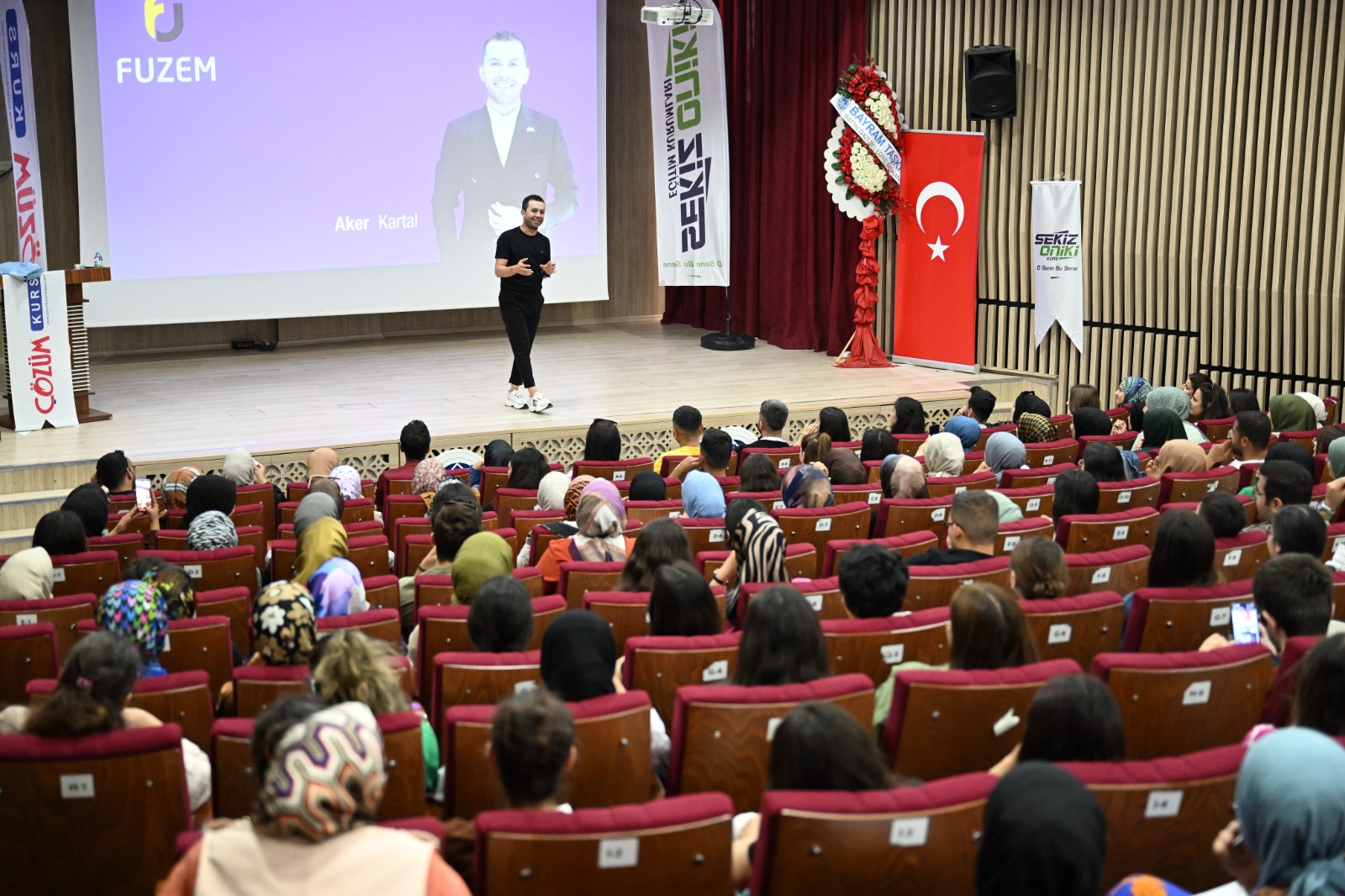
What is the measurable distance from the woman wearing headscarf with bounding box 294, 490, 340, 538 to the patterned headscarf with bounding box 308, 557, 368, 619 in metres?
1.12

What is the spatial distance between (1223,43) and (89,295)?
893cm

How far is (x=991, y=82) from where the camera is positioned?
10648mm

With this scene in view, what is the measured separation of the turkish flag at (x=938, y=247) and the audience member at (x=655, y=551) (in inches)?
307

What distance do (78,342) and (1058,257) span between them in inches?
287

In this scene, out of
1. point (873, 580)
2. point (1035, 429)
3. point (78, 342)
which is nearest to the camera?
point (873, 580)

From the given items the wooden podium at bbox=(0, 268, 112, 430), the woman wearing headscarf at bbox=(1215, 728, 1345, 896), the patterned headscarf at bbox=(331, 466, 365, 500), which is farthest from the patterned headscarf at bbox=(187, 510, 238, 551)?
the wooden podium at bbox=(0, 268, 112, 430)

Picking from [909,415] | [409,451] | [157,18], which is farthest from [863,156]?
[157,18]

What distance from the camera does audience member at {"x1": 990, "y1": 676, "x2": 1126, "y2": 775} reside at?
2350mm

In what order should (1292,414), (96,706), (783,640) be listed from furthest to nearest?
1. (1292,414)
2. (783,640)
3. (96,706)

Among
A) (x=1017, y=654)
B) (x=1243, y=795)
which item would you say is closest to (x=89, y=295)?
(x=1017, y=654)

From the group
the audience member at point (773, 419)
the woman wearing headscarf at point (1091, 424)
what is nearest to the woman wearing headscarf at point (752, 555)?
the audience member at point (773, 419)

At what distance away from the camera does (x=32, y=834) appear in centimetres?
249

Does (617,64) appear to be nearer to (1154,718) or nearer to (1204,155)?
(1204,155)

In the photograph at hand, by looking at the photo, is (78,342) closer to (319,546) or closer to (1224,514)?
(319,546)
